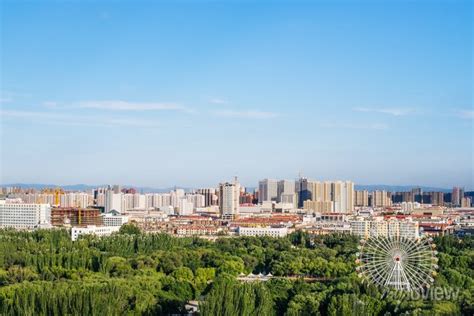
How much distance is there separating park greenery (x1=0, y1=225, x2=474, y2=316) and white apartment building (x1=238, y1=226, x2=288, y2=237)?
6.48m

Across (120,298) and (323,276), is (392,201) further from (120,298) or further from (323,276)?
(120,298)

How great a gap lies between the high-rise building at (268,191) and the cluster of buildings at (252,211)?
0.10 meters

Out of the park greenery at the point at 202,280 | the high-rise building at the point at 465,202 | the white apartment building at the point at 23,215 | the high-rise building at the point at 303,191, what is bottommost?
the park greenery at the point at 202,280

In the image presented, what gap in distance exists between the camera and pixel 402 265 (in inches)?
681

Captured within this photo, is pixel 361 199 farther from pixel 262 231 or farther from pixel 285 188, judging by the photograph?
pixel 262 231

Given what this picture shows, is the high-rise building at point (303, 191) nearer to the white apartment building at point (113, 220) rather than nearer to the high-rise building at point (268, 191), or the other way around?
the high-rise building at point (268, 191)

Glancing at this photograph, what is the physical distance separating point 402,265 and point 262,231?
2409cm

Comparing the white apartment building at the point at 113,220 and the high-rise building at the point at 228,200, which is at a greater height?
the high-rise building at the point at 228,200

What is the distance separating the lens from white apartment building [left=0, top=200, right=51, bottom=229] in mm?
45031

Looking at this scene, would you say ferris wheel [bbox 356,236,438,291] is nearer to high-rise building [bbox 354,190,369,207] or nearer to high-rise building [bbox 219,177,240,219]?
high-rise building [bbox 219,177,240,219]

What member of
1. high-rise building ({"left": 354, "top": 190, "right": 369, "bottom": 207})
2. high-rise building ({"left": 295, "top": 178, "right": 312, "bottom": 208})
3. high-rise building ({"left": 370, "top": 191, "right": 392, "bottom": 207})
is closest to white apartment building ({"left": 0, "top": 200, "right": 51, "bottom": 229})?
high-rise building ({"left": 295, "top": 178, "right": 312, "bottom": 208})

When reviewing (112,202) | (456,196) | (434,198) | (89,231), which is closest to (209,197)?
(112,202)

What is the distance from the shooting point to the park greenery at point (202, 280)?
14.5 metres

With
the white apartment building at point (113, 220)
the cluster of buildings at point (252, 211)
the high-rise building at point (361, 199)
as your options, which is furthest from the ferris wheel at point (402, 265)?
the high-rise building at point (361, 199)
